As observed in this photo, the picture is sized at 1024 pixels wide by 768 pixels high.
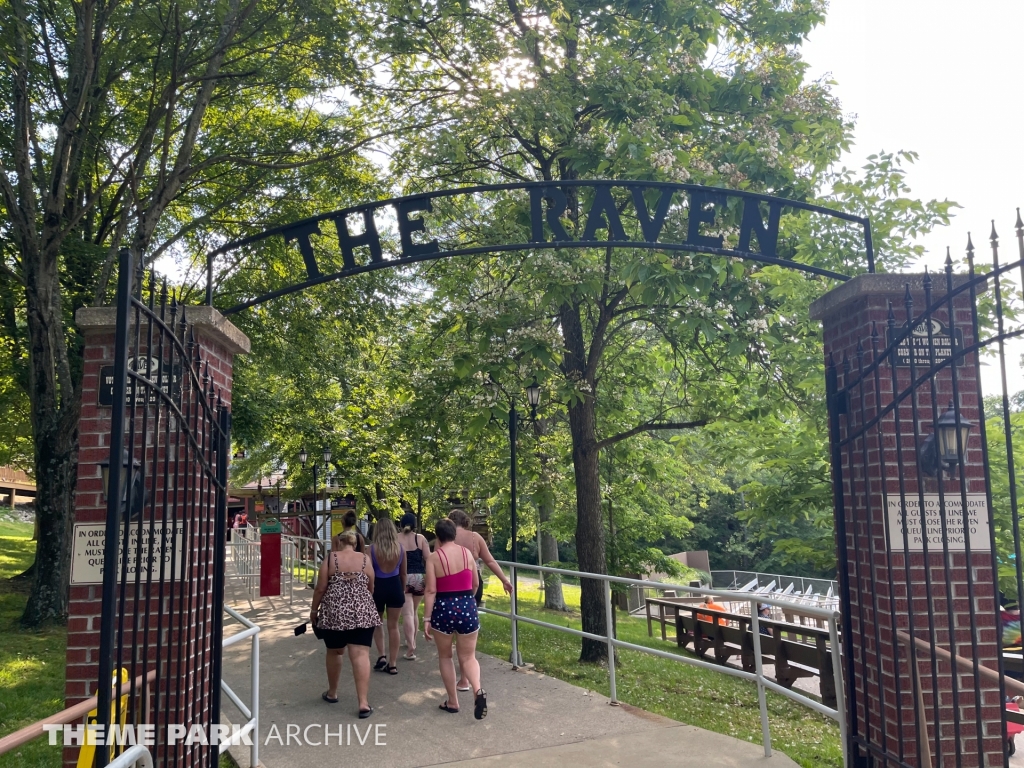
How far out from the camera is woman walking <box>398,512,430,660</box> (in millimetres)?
8352

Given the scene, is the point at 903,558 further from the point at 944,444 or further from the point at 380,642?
the point at 380,642

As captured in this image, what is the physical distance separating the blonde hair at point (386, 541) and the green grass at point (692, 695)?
232 centimetres

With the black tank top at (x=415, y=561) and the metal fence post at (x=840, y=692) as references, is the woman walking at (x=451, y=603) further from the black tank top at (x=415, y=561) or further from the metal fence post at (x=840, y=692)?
the metal fence post at (x=840, y=692)

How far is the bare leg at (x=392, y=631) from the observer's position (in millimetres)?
7926

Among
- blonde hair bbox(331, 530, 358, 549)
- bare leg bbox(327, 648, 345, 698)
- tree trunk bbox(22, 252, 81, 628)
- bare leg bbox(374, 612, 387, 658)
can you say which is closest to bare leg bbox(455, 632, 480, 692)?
bare leg bbox(327, 648, 345, 698)

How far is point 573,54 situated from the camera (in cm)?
1116

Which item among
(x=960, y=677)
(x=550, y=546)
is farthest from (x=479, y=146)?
(x=550, y=546)

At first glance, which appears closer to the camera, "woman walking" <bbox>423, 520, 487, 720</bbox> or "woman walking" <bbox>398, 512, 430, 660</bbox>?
"woman walking" <bbox>423, 520, 487, 720</bbox>

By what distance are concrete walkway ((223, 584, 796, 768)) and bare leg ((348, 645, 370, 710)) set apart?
0.60 feet

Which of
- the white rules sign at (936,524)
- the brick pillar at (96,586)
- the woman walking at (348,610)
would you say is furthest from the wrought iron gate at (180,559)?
the white rules sign at (936,524)

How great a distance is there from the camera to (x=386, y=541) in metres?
7.70

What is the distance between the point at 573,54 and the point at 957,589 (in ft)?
29.1

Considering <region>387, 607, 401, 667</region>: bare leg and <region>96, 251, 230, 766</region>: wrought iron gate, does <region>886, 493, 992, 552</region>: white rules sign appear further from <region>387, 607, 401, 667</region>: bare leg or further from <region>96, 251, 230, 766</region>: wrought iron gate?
<region>387, 607, 401, 667</region>: bare leg

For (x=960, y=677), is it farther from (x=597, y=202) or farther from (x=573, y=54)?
(x=573, y=54)
